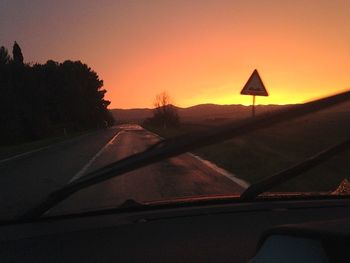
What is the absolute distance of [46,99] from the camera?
80500mm

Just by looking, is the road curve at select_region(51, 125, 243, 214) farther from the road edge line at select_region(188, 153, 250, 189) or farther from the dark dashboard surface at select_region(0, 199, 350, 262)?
the dark dashboard surface at select_region(0, 199, 350, 262)

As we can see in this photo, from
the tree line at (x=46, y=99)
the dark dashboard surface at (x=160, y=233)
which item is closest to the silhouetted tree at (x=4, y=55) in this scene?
the tree line at (x=46, y=99)

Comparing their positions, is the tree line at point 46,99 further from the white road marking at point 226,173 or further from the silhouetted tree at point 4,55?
the white road marking at point 226,173

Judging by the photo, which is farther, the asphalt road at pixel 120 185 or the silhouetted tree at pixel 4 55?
the silhouetted tree at pixel 4 55

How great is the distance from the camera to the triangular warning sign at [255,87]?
19.5 meters

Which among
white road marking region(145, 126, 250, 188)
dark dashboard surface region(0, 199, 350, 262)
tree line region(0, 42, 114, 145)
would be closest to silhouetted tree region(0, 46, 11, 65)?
tree line region(0, 42, 114, 145)

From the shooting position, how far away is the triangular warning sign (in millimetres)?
19484

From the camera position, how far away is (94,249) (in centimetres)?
285

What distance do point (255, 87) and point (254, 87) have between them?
1.4 inches

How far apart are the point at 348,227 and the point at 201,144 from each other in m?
0.88

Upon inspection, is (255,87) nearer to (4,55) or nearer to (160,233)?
(160,233)

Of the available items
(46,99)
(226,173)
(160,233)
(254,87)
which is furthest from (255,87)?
(46,99)

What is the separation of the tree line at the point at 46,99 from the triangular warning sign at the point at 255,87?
4080 cm

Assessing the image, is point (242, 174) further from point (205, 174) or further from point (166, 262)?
point (166, 262)
